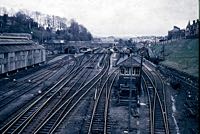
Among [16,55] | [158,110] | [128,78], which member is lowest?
[158,110]

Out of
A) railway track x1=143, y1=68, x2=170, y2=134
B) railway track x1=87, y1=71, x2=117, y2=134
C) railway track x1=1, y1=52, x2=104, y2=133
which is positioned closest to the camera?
railway track x1=1, y1=52, x2=104, y2=133

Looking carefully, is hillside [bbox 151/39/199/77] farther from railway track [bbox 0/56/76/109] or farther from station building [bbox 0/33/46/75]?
station building [bbox 0/33/46/75]

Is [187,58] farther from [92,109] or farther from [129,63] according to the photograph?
[92,109]

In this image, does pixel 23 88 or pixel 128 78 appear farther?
pixel 23 88

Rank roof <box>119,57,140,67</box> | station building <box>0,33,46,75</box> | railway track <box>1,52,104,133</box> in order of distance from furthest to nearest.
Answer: station building <box>0,33,46,75</box> < roof <box>119,57,140,67</box> < railway track <box>1,52,104,133</box>

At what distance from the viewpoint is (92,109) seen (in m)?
26.5

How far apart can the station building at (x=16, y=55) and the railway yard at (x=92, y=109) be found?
147 inches

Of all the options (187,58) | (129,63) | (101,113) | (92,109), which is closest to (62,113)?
(92,109)

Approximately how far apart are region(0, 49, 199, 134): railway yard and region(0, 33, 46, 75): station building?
374 centimetres

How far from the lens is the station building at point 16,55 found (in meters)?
41.8

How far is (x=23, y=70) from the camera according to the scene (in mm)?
50281

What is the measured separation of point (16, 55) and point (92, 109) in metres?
24.5

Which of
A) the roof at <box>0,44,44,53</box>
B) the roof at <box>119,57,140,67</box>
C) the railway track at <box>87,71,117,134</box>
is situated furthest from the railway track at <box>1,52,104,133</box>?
the roof at <box>0,44,44,53</box>

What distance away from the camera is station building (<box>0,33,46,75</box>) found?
41.8 m
